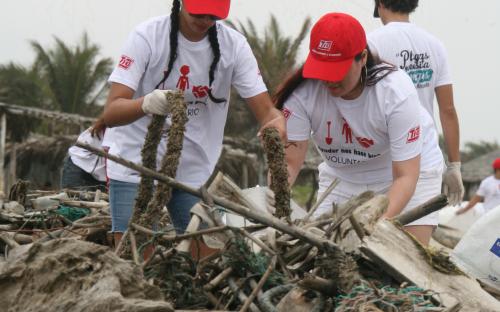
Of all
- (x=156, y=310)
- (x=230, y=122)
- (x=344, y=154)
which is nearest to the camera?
(x=156, y=310)

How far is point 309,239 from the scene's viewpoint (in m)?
2.72

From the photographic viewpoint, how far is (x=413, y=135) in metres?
4.38

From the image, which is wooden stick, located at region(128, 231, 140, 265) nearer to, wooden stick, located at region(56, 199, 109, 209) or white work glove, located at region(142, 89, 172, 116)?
white work glove, located at region(142, 89, 172, 116)

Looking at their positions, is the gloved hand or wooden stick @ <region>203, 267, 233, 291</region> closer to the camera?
wooden stick @ <region>203, 267, 233, 291</region>

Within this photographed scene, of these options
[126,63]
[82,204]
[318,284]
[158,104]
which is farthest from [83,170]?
[318,284]

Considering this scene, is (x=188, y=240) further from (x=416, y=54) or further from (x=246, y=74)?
(x=416, y=54)

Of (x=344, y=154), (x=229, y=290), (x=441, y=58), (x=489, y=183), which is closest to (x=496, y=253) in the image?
(x=344, y=154)

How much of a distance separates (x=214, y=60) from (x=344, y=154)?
0.81 m

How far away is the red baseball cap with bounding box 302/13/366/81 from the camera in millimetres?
4199

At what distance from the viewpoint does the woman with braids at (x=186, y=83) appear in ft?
14.3

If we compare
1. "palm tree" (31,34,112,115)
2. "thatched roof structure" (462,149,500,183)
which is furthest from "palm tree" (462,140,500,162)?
"palm tree" (31,34,112,115)

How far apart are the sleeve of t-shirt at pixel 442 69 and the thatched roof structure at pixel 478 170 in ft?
111

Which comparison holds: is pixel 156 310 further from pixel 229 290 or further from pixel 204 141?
pixel 204 141

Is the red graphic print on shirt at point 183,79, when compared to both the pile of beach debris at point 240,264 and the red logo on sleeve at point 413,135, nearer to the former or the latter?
the pile of beach debris at point 240,264
